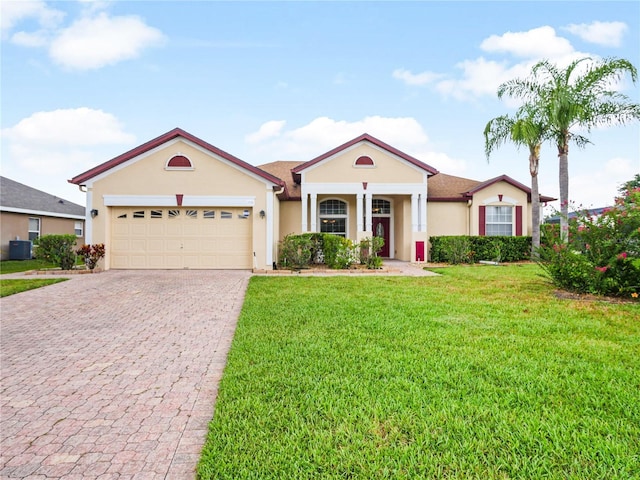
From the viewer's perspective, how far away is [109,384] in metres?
3.72

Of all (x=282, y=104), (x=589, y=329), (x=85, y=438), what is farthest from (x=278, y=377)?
(x=282, y=104)

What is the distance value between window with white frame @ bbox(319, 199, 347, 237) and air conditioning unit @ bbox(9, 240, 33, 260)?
16.2m

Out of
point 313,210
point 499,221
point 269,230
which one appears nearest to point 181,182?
point 269,230

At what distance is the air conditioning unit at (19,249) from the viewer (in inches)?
739

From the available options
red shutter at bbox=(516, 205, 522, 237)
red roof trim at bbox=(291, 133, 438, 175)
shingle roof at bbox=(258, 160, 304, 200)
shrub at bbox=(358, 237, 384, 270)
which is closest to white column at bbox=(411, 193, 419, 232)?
red roof trim at bbox=(291, 133, 438, 175)

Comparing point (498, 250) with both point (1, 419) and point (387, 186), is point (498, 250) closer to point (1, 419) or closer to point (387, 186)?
point (387, 186)

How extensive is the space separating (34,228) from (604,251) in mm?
26597

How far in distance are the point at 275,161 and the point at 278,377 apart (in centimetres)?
1987

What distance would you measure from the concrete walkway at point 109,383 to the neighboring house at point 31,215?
47.5 ft

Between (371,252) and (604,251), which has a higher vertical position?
(604,251)

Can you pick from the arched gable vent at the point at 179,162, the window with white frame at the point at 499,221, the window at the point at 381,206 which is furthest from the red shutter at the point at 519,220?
the arched gable vent at the point at 179,162

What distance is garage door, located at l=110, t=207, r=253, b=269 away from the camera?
13.3 m

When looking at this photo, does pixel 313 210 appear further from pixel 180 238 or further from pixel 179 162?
pixel 179 162

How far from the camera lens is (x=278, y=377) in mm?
3596
